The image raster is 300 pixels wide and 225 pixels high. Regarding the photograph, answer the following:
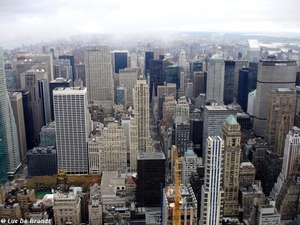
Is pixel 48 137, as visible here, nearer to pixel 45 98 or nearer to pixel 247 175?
pixel 45 98

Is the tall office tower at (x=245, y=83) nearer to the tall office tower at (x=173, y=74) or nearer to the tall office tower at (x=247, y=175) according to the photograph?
the tall office tower at (x=173, y=74)

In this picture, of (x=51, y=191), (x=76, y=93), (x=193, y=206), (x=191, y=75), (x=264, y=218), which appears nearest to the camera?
(x=193, y=206)

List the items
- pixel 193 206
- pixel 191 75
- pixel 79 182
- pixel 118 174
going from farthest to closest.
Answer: pixel 191 75 < pixel 118 174 < pixel 79 182 < pixel 193 206

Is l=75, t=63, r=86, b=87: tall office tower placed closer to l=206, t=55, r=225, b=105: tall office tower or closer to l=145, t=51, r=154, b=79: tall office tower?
l=145, t=51, r=154, b=79: tall office tower

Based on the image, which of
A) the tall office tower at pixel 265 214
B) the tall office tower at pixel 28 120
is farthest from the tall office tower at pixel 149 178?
the tall office tower at pixel 28 120

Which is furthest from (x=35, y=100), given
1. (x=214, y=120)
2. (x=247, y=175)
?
(x=247, y=175)

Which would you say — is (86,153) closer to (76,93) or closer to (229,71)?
(76,93)

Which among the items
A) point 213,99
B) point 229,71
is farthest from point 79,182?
point 229,71
